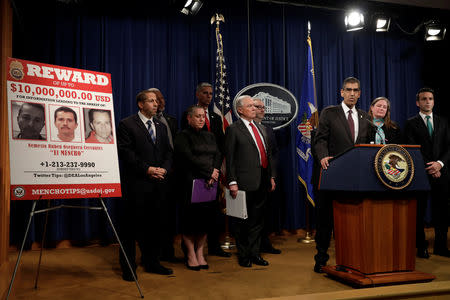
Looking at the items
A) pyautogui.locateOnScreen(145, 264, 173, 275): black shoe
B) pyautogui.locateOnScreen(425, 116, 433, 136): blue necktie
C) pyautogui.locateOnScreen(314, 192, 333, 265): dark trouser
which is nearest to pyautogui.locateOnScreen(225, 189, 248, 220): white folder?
pyautogui.locateOnScreen(314, 192, 333, 265): dark trouser

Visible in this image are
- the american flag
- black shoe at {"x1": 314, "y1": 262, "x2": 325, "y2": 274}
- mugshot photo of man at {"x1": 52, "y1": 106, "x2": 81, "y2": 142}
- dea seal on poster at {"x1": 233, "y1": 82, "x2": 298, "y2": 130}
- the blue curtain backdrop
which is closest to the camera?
mugshot photo of man at {"x1": 52, "y1": 106, "x2": 81, "y2": 142}

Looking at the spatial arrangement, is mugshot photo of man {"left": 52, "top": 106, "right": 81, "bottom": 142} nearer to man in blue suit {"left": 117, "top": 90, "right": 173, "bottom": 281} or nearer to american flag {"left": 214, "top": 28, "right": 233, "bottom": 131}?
man in blue suit {"left": 117, "top": 90, "right": 173, "bottom": 281}

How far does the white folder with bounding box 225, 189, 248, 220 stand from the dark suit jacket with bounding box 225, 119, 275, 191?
133mm

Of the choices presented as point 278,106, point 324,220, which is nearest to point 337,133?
point 324,220

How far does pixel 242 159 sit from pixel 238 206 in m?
0.44

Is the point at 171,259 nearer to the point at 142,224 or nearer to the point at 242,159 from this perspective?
the point at 142,224

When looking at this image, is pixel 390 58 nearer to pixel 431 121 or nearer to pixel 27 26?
pixel 431 121

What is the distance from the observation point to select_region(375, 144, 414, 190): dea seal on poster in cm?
Answer: 252

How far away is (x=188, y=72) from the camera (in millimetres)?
5191

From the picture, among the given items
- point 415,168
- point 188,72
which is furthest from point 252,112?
point 188,72

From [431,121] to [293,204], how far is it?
2.18 m

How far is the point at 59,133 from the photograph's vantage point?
2496 mm

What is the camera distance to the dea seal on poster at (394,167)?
8.27 feet

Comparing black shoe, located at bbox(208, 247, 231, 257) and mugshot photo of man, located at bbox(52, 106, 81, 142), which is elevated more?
mugshot photo of man, located at bbox(52, 106, 81, 142)
